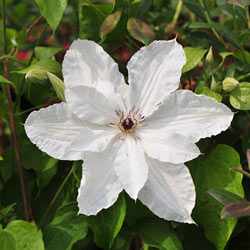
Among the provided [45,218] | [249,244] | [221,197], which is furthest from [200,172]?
[45,218]

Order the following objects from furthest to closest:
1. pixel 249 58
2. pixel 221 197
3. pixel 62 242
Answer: pixel 249 58, pixel 62 242, pixel 221 197

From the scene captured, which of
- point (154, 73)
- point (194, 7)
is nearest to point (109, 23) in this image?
point (154, 73)

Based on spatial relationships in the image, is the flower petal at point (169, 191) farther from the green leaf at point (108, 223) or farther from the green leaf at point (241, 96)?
the green leaf at point (241, 96)

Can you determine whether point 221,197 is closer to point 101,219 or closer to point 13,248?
point 101,219

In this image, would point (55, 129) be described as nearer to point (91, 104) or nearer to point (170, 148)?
point (91, 104)

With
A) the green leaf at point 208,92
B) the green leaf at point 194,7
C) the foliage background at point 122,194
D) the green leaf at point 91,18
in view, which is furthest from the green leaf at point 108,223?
the green leaf at point 194,7
